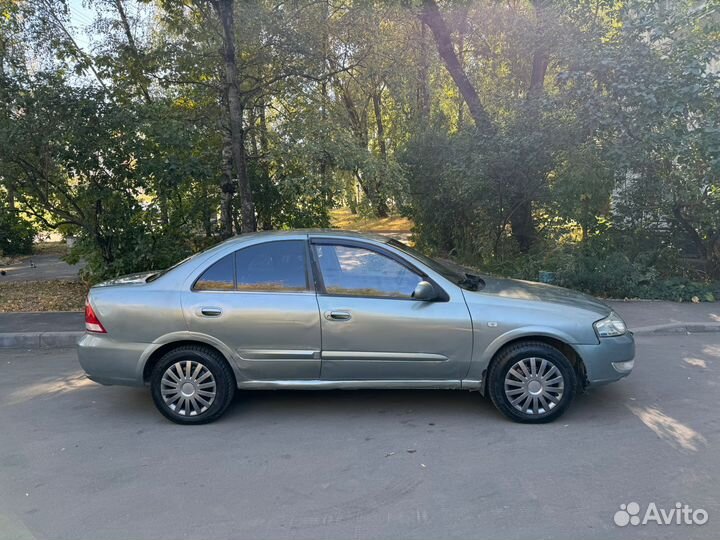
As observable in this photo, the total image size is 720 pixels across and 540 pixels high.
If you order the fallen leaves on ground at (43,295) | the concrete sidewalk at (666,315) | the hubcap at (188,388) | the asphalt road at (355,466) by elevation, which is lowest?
the asphalt road at (355,466)

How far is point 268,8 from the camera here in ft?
32.0

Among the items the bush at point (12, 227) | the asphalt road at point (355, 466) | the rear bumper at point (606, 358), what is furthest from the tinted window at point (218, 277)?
the bush at point (12, 227)

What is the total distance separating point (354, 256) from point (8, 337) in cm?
525

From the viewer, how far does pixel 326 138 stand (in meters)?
9.57

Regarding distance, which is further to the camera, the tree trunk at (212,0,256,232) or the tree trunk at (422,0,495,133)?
the tree trunk at (422,0,495,133)

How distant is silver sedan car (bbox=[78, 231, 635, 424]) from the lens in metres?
4.55

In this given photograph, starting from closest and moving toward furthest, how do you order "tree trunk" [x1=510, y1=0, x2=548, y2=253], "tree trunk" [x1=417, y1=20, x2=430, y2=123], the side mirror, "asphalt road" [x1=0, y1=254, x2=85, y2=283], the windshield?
the side mirror < the windshield < "tree trunk" [x1=510, y1=0, x2=548, y2=253] < "asphalt road" [x1=0, y1=254, x2=85, y2=283] < "tree trunk" [x1=417, y1=20, x2=430, y2=123]

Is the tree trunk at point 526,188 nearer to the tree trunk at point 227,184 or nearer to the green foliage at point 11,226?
the tree trunk at point 227,184

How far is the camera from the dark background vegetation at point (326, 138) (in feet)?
28.2

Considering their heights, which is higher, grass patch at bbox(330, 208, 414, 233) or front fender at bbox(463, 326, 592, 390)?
grass patch at bbox(330, 208, 414, 233)

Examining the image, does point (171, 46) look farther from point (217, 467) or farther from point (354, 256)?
point (217, 467)

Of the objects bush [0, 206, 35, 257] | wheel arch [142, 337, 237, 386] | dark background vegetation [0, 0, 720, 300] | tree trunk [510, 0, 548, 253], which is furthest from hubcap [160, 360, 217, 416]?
tree trunk [510, 0, 548, 253]

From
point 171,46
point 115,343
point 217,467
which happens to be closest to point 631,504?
point 217,467

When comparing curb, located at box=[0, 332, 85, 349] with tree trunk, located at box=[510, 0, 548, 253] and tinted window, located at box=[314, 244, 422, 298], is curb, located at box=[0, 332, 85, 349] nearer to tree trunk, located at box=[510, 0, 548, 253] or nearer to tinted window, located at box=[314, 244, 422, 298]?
tinted window, located at box=[314, 244, 422, 298]
